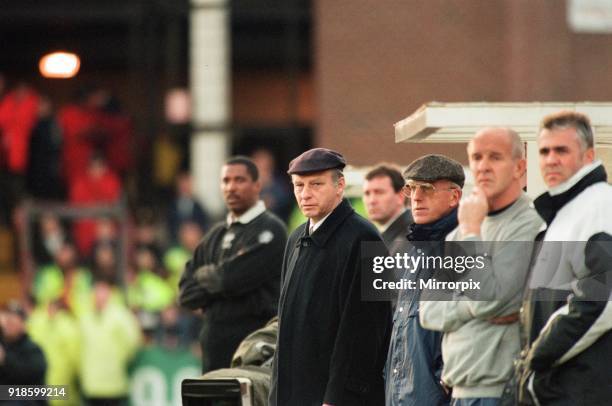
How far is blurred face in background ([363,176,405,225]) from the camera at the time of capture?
31.1 feet

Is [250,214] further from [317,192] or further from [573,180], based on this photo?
[573,180]

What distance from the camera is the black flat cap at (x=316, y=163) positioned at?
736cm

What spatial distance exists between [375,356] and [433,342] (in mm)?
309

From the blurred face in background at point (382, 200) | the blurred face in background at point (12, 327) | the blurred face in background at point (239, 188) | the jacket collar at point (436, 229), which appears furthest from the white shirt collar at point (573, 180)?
the blurred face in background at point (12, 327)

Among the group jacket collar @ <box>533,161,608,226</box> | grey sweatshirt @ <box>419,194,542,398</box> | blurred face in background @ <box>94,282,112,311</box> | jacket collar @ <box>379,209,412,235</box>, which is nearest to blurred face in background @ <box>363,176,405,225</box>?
jacket collar @ <box>379,209,412,235</box>

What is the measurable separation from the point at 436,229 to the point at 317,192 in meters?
0.64

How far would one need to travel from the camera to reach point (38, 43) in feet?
77.4

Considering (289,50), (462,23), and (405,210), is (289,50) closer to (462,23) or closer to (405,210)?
(462,23)

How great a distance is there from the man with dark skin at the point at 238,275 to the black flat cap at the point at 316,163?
7.25 ft

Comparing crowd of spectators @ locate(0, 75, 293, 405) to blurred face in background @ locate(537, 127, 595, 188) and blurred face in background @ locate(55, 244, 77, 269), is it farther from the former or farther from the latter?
blurred face in background @ locate(537, 127, 595, 188)

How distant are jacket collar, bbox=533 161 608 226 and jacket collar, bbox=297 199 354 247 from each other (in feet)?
4.25

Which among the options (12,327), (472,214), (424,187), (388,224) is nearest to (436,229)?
(424,187)

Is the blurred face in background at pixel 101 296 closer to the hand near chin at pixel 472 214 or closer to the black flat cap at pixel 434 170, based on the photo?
the black flat cap at pixel 434 170

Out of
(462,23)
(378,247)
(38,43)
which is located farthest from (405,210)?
(38,43)
